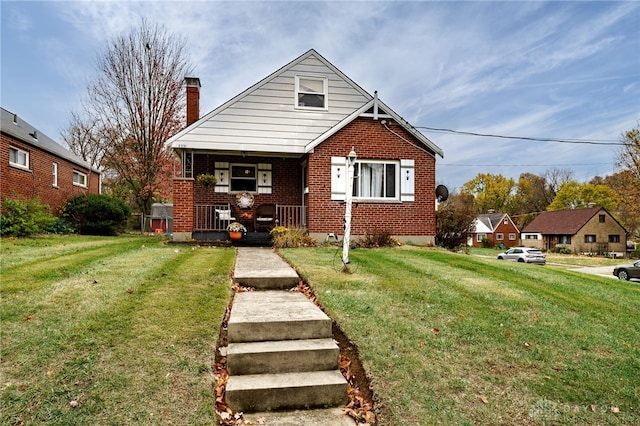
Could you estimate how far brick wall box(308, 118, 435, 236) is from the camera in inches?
507

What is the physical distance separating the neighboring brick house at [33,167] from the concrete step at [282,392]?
16.5m

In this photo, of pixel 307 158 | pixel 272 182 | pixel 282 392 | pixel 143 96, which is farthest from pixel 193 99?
pixel 282 392

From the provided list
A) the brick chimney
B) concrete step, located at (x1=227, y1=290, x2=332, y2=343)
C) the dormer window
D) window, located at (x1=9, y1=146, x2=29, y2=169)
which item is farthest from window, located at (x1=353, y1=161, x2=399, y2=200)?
window, located at (x1=9, y1=146, x2=29, y2=169)

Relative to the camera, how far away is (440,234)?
16.0 m

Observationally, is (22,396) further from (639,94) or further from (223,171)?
(639,94)

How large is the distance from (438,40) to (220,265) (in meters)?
10.6

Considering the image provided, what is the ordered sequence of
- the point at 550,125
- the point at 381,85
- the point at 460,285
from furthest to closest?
the point at 550,125 < the point at 381,85 < the point at 460,285

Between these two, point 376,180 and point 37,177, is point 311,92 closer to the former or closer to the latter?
point 376,180

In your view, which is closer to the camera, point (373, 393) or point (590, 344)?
point (373, 393)

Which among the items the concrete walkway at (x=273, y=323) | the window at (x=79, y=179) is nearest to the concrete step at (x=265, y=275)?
the concrete walkway at (x=273, y=323)

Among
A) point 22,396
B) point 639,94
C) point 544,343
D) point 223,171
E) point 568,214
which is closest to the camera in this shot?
point 22,396

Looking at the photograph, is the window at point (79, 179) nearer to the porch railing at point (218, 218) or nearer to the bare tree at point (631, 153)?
the porch railing at point (218, 218)

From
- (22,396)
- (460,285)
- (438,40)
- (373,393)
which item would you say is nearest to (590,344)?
(460,285)

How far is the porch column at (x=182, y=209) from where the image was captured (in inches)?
494
